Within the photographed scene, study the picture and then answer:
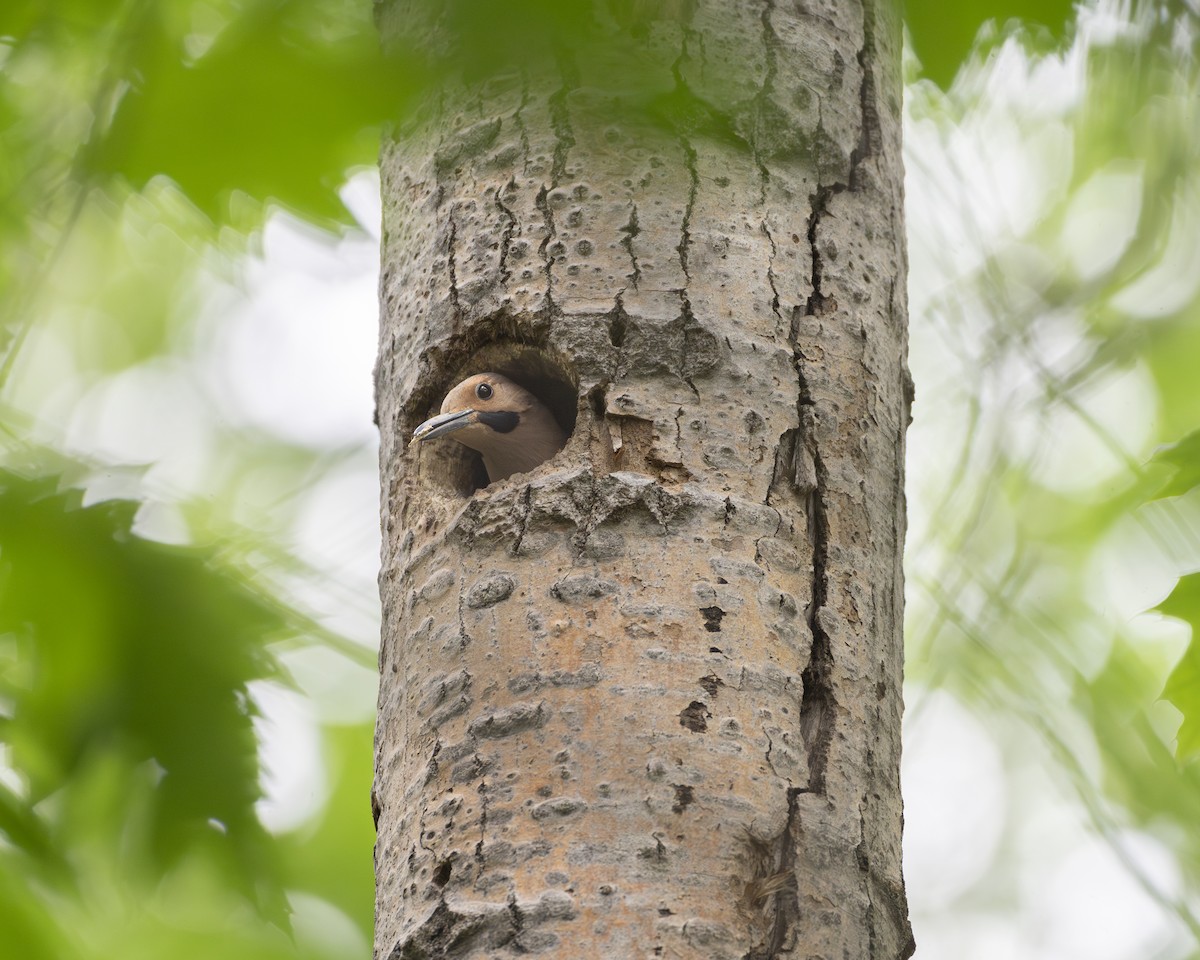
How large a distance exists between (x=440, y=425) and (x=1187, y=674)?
1506 mm

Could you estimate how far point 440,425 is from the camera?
8.07 feet

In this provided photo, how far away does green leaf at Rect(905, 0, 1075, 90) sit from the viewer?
2.08 m

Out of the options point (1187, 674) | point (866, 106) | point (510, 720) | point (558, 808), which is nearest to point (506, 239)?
point (866, 106)

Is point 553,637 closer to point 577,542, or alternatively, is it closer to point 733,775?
point 577,542

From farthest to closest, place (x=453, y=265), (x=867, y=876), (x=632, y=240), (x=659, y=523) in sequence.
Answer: (x=453, y=265), (x=632, y=240), (x=659, y=523), (x=867, y=876)

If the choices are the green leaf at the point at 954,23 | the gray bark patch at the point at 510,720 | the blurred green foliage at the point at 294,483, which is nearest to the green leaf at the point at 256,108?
the blurred green foliage at the point at 294,483

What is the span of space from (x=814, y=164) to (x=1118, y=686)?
2.49 m

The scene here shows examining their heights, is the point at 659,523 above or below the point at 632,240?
below

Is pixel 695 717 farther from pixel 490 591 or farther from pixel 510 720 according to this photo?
pixel 490 591

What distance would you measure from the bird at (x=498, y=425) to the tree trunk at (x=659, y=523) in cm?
5

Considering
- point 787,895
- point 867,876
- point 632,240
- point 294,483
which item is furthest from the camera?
point 294,483

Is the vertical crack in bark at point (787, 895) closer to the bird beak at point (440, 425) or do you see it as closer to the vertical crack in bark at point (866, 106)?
the bird beak at point (440, 425)

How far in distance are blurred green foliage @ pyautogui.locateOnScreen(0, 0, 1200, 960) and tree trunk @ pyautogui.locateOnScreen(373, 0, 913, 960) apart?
189 millimetres

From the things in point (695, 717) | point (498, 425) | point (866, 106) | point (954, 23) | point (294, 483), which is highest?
point (294, 483)
